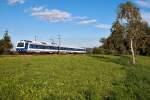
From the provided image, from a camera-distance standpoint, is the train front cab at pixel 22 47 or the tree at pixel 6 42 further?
the tree at pixel 6 42

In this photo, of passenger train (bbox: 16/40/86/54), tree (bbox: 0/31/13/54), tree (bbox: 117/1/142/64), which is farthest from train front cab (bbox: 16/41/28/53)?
tree (bbox: 117/1/142/64)

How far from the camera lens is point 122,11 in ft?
222

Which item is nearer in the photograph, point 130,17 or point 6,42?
point 130,17

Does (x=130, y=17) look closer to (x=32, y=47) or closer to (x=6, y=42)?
(x=32, y=47)

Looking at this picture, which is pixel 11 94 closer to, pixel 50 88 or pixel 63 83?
pixel 50 88

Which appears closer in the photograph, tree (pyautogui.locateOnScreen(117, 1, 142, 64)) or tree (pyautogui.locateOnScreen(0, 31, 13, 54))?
tree (pyautogui.locateOnScreen(117, 1, 142, 64))

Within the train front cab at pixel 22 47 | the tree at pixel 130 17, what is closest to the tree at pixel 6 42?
the train front cab at pixel 22 47

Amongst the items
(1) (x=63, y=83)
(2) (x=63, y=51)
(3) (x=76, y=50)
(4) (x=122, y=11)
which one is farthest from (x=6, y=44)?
(1) (x=63, y=83)

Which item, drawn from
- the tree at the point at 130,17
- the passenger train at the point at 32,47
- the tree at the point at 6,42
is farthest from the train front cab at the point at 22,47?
the tree at the point at 130,17

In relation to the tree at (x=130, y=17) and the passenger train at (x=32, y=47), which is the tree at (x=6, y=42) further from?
the tree at (x=130, y=17)

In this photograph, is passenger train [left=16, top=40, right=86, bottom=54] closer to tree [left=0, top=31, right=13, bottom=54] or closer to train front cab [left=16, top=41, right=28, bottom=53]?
train front cab [left=16, top=41, right=28, bottom=53]

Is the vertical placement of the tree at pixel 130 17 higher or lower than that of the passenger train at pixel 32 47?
higher

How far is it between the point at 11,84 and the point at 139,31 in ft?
172

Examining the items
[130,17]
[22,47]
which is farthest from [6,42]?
[130,17]
